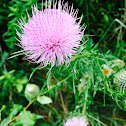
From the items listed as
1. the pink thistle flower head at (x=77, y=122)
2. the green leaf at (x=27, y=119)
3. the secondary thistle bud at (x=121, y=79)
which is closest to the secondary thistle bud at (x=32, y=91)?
the green leaf at (x=27, y=119)

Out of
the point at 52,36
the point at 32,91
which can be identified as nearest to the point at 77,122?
the point at 32,91

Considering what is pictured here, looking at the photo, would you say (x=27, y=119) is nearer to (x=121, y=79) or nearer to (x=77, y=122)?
(x=77, y=122)

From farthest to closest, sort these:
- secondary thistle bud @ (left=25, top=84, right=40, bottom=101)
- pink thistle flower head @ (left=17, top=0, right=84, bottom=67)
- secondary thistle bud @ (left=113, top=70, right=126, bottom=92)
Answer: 1. secondary thistle bud @ (left=25, top=84, right=40, bottom=101)
2. secondary thistle bud @ (left=113, top=70, right=126, bottom=92)
3. pink thistle flower head @ (left=17, top=0, right=84, bottom=67)

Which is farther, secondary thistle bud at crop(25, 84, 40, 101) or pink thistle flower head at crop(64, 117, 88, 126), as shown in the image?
secondary thistle bud at crop(25, 84, 40, 101)

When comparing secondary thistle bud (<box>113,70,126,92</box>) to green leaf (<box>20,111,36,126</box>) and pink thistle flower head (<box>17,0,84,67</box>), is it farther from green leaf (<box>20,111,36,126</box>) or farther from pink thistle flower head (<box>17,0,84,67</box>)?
green leaf (<box>20,111,36,126</box>)

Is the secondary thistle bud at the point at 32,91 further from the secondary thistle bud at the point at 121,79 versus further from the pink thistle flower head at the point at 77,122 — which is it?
the secondary thistle bud at the point at 121,79

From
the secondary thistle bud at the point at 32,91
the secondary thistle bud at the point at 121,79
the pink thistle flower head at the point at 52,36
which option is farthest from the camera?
the secondary thistle bud at the point at 32,91

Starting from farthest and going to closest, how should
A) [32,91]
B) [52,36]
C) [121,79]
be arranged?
[32,91], [121,79], [52,36]

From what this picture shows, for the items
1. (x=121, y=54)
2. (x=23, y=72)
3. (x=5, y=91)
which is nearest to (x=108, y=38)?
(x=121, y=54)

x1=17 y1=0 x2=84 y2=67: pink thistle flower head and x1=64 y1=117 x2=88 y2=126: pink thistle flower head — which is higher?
x1=17 y1=0 x2=84 y2=67: pink thistle flower head

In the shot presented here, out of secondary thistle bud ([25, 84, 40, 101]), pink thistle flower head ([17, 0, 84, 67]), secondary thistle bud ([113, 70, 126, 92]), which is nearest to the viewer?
pink thistle flower head ([17, 0, 84, 67])

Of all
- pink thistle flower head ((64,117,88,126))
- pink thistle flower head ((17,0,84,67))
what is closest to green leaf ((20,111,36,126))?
pink thistle flower head ((64,117,88,126))

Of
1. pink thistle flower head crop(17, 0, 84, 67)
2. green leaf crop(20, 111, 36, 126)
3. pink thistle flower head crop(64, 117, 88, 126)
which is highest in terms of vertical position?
pink thistle flower head crop(17, 0, 84, 67)
